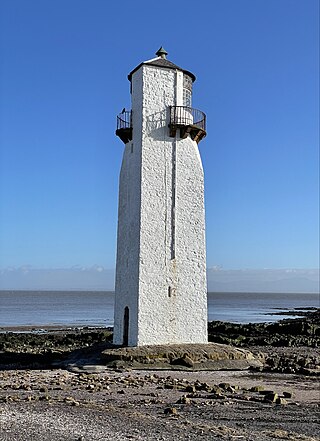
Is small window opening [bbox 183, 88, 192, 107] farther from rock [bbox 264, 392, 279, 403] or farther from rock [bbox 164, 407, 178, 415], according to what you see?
rock [bbox 164, 407, 178, 415]

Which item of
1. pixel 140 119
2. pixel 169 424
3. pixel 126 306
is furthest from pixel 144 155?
pixel 169 424

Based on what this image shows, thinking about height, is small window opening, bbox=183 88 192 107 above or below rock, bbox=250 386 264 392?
above

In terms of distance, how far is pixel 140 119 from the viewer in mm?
21438

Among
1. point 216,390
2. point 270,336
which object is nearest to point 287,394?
point 216,390

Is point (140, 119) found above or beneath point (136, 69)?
beneath

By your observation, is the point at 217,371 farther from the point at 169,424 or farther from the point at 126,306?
the point at 169,424

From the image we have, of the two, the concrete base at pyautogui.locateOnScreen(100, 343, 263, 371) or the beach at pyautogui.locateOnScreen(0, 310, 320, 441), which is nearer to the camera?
the beach at pyautogui.locateOnScreen(0, 310, 320, 441)

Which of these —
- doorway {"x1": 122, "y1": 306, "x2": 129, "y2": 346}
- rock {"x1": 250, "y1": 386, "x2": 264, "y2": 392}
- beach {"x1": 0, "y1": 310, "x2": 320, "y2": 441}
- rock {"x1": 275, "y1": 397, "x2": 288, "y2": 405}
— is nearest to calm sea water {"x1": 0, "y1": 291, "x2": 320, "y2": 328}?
doorway {"x1": 122, "y1": 306, "x2": 129, "y2": 346}

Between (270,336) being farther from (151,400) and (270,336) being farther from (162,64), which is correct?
(151,400)

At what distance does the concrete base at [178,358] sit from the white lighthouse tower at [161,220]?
29.1 inches

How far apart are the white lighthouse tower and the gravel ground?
8.99 ft

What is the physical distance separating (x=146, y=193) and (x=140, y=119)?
107 inches

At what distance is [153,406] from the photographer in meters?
13.1

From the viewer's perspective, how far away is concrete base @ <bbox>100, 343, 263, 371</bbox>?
1898cm
